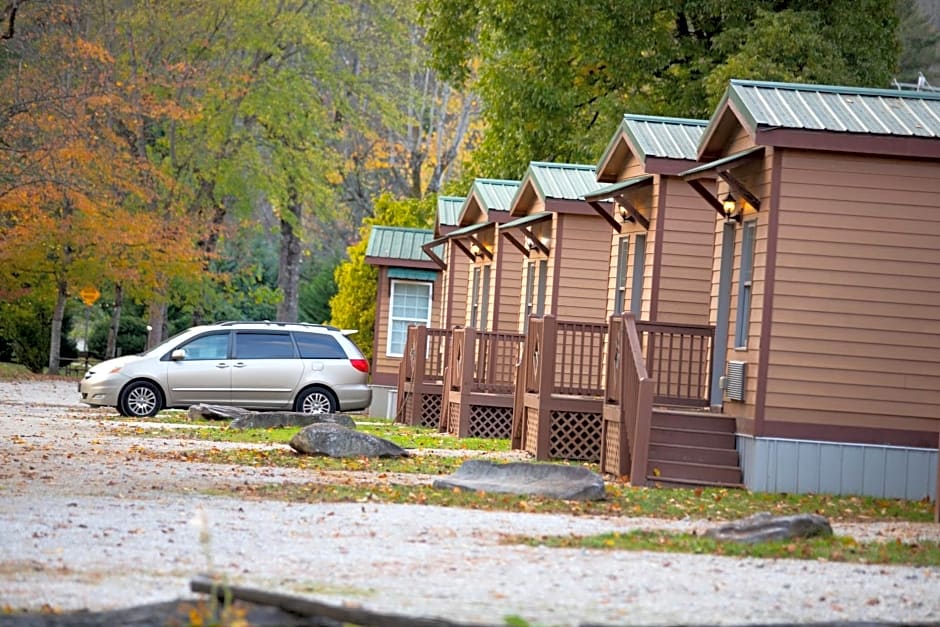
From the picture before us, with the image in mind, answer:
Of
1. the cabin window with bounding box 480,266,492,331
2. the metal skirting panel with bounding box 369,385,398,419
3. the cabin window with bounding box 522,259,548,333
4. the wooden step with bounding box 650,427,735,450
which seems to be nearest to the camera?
the wooden step with bounding box 650,427,735,450

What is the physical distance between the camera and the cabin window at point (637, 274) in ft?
68.6

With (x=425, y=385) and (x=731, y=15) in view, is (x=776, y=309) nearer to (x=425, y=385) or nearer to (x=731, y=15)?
(x=425, y=385)

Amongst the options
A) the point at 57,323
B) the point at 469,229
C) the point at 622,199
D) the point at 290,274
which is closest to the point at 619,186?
the point at 622,199

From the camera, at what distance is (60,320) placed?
42.6 m

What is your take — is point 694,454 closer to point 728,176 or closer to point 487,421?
point 728,176

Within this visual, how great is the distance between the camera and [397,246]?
122 ft

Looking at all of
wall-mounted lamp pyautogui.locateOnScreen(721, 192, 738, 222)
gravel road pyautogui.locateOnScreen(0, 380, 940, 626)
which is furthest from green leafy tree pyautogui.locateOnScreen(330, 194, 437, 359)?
gravel road pyautogui.locateOnScreen(0, 380, 940, 626)

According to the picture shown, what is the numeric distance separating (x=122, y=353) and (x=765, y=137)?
37853mm

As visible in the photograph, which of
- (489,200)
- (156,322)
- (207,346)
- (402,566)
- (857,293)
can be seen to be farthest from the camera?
(156,322)

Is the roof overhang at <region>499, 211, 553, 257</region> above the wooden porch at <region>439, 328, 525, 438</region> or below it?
above

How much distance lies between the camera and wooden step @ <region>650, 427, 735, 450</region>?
16828mm

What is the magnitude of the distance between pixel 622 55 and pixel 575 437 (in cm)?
1643

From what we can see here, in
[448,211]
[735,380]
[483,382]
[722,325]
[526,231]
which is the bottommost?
[483,382]

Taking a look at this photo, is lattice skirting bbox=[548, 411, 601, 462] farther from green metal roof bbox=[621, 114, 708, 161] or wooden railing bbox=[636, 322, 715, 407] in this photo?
green metal roof bbox=[621, 114, 708, 161]
